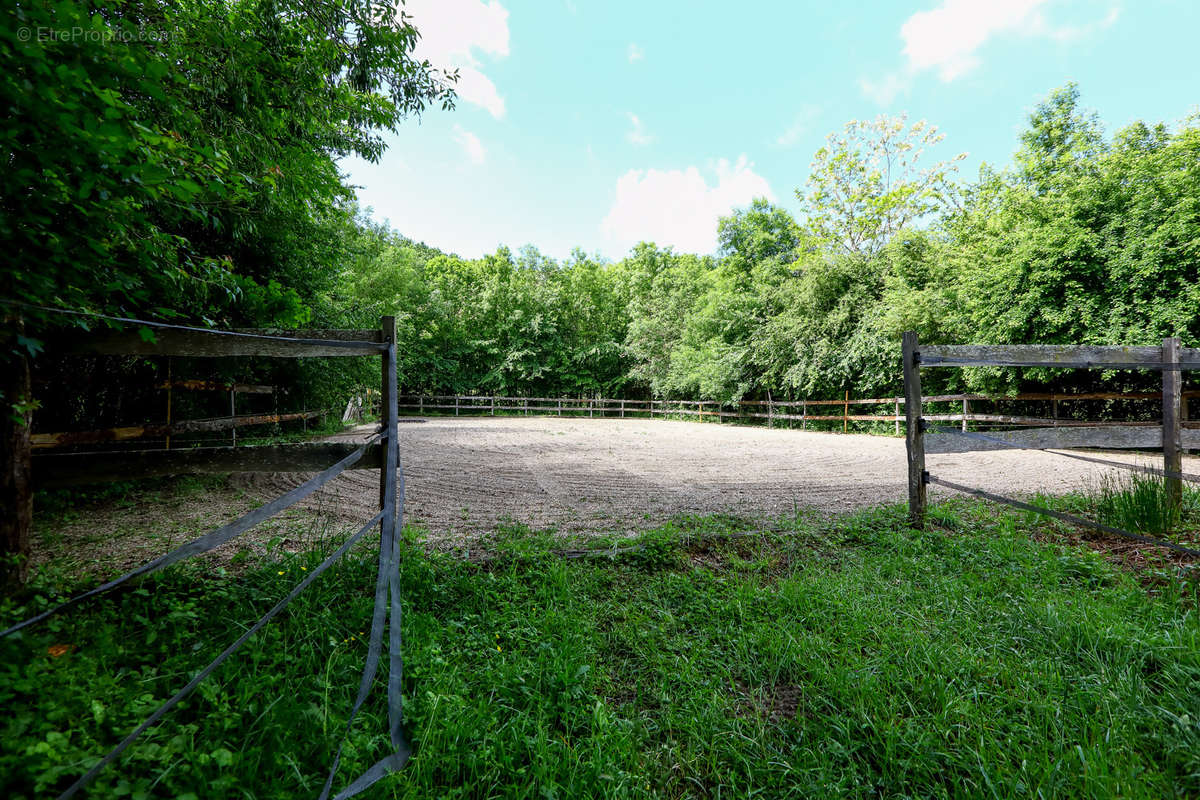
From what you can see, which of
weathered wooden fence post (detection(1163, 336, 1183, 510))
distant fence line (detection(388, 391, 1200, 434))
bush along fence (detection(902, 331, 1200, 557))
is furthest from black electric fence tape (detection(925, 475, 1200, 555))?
distant fence line (detection(388, 391, 1200, 434))

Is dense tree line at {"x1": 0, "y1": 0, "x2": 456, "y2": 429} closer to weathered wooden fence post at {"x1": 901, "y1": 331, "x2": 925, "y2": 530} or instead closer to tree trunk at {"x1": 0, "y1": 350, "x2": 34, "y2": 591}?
tree trunk at {"x1": 0, "y1": 350, "x2": 34, "y2": 591}

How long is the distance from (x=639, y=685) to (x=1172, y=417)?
4.44 metres

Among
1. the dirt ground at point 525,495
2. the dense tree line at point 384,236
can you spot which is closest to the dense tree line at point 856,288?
the dense tree line at point 384,236

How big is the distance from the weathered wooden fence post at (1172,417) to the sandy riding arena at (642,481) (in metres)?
1.85

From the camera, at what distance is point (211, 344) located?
2492mm

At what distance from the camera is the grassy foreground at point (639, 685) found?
1.58 m

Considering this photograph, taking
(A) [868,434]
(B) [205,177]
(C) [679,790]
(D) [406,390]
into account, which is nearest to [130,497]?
(B) [205,177]

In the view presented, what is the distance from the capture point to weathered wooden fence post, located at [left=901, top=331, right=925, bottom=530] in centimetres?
388

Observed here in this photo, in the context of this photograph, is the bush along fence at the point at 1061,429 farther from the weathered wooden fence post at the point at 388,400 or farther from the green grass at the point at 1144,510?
the weathered wooden fence post at the point at 388,400

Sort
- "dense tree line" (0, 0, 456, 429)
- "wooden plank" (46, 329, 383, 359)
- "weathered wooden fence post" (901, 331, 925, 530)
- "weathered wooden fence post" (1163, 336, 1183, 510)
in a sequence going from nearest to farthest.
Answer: "dense tree line" (0, 0, 456, 429) → "wooden plank" (46, 329, 383, 359) → "weathered wooden fence post" (1163, 336, 1183, 510) → "weathered wooden fence post" (901, 331, 925, 530)

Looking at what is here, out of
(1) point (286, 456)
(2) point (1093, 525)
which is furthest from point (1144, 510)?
(1) point (286, 456)

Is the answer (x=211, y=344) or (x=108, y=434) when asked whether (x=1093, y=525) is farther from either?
(x=108, y=434)

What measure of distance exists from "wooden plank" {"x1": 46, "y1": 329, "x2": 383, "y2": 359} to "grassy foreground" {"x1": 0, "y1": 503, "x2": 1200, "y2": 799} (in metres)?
1.21

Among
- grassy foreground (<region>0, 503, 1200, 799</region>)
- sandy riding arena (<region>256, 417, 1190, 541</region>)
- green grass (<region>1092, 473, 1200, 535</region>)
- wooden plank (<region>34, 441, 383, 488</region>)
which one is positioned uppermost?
wooden plank (<region>34, 441, 383, 488</region>)
